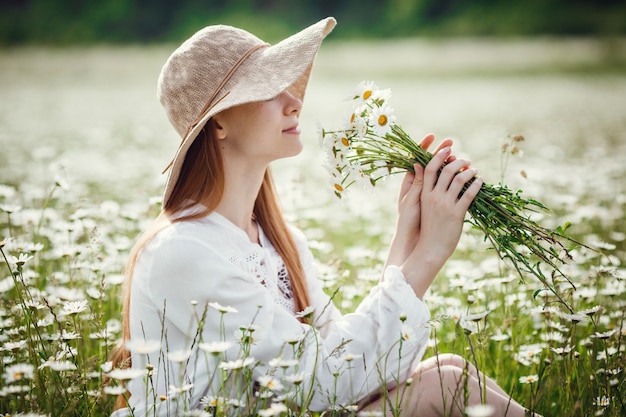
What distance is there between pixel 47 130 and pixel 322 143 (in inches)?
397

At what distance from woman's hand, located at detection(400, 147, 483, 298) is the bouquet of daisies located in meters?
0.09

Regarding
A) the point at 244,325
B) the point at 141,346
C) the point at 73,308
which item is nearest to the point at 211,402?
the point at 244,325

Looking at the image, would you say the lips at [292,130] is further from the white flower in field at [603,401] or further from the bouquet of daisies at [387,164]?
the white flower in field at [603,401]

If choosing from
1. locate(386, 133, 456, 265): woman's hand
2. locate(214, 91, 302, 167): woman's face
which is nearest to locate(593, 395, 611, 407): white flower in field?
locate(386, 133, 456, 265): woman's hand

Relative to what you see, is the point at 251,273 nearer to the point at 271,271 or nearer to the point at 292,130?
the point at 271,271

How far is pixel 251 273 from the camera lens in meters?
2.26

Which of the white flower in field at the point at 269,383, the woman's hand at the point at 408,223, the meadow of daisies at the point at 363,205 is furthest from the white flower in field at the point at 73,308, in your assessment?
the woman's hand at the point at 408,223

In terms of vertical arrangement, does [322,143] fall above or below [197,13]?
below

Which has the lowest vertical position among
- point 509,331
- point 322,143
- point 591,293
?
point 509,331

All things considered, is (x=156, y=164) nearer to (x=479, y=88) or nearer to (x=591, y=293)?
(x=591, y=293)

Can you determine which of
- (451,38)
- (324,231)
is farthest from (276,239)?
(451,38)

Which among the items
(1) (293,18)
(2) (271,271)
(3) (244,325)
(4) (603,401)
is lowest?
(4) (603,401)

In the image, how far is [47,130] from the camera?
11320 mm

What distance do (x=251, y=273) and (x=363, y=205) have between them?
3162 millimetres
